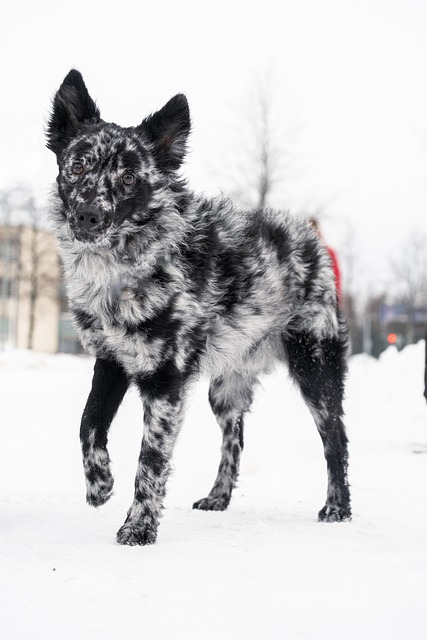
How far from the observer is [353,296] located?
228 ft

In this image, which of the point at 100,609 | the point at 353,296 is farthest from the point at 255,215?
the point at 353,296

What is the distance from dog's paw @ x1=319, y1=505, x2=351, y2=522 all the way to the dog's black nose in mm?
2545

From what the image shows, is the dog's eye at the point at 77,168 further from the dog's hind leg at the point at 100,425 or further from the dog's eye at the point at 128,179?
the dog's hind leg at the point at 100,425

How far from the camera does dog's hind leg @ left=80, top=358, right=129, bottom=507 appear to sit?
482 cm

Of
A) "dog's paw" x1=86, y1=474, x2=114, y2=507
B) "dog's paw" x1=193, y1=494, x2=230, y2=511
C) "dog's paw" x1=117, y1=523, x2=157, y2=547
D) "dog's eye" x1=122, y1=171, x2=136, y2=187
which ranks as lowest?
"dog's paw" x1=193, y1=494, x2=230, y2=511

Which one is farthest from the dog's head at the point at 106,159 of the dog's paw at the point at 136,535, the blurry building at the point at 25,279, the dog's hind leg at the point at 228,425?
the blurry building at the point at 25,279

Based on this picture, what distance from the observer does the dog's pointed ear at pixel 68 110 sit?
5000 millimetres

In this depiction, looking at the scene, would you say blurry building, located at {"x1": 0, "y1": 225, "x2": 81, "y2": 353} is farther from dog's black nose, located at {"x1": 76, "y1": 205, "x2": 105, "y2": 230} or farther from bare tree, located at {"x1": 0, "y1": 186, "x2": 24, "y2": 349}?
dog's black nose, located at {"x1": 76, "y1": 205, "x2": 105, "y2": 230}

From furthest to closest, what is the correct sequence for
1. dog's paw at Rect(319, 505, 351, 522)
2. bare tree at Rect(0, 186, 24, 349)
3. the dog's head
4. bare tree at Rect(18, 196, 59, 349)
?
bare tree at Rect(18, 196, 59, 349) → bare tree at Rect(0, 186, 24, 349) → dog's paw at Rect(319, 505, 351, 522) → the dog's head

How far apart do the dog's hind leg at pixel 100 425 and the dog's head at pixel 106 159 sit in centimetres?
92

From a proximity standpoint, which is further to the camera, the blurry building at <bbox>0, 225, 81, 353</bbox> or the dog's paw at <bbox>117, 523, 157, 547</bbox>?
the blurry building at <bbox>0, 225, 81, 353</bbox>

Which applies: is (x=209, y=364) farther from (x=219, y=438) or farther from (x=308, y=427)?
(x=308, y=427)

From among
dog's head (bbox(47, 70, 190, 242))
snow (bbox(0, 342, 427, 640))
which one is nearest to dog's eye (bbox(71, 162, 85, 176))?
dog's head (bbox(47, 70, 190, 242))

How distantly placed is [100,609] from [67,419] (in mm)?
8049
